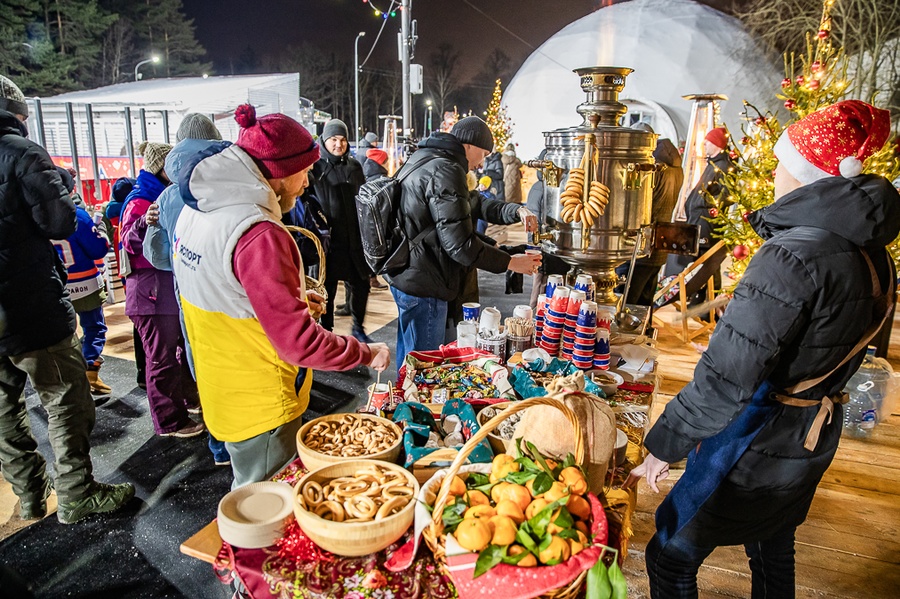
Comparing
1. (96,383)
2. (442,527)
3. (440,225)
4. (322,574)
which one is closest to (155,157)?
(440,225)

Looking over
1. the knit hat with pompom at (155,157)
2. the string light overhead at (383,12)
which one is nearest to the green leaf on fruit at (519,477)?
the knit hat with pompom at (155,157)

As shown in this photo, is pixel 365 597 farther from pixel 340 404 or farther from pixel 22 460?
pixel 340 404

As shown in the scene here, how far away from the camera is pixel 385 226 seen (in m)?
3.24

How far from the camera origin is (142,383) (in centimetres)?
421

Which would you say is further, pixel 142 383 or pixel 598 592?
pixel 142 383

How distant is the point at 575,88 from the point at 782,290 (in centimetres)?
2135

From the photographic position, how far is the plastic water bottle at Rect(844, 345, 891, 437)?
3.62m

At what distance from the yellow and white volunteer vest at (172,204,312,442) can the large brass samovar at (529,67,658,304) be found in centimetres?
164

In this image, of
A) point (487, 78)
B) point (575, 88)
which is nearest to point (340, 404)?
point (575, 88)

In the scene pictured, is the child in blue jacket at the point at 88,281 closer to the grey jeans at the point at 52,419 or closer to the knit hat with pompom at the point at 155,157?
the knit hat with pompom at the point at 155,157

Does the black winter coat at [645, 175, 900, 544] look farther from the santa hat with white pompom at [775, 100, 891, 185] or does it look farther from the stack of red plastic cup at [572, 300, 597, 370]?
the stack of red plastic cup at [572, 300, 597, 370]

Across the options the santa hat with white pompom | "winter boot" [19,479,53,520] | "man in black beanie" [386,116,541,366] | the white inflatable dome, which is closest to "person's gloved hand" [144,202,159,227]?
"man in black beanie" [386,116,541,366]

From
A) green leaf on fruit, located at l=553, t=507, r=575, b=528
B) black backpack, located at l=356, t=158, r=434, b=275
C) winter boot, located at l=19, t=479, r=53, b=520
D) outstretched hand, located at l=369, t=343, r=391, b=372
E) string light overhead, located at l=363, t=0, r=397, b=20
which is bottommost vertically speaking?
winter boot, located at l=19, t=479, r=53, b=520

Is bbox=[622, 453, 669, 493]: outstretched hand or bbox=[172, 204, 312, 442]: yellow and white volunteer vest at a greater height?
bbox=[172, 204, 312, 442]: yellow and white volunteer vest
